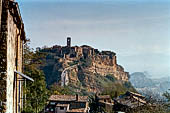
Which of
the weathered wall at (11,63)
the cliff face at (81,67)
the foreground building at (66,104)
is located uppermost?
the cliff face at (81,67)

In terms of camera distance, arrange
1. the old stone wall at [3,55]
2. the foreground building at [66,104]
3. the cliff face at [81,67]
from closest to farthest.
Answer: the old stone wall at [3,55]
the foreground building at [66,104]
the cliff face at [81,67]

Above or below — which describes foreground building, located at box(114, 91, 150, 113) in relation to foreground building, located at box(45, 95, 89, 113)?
above

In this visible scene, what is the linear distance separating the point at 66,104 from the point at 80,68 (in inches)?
2256

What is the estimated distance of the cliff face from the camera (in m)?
91.2

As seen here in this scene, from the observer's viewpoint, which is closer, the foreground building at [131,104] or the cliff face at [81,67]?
the foreground building at [131,104]

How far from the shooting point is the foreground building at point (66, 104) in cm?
4153

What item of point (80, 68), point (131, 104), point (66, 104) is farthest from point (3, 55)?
point (80, 68)

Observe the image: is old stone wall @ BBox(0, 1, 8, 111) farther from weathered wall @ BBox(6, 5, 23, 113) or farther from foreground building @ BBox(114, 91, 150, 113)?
foreground building @ BBox(114, 91, 150, 113)

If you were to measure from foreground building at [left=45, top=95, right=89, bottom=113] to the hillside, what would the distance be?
1531 inches

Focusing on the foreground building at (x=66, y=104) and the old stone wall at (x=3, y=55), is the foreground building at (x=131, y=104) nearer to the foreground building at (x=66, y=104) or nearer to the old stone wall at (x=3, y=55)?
the foreground building at (x=66, y=104)

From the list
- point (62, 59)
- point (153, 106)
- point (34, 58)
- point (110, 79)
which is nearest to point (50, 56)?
point (62, 59)

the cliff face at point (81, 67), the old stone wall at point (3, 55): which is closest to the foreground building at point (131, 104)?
the old stone wall at point (3, 55)

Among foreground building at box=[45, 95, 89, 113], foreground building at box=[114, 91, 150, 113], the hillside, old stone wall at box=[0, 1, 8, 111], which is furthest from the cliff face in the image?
old stone wall at box=[0, 1, 8, 111]

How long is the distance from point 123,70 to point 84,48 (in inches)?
1066
